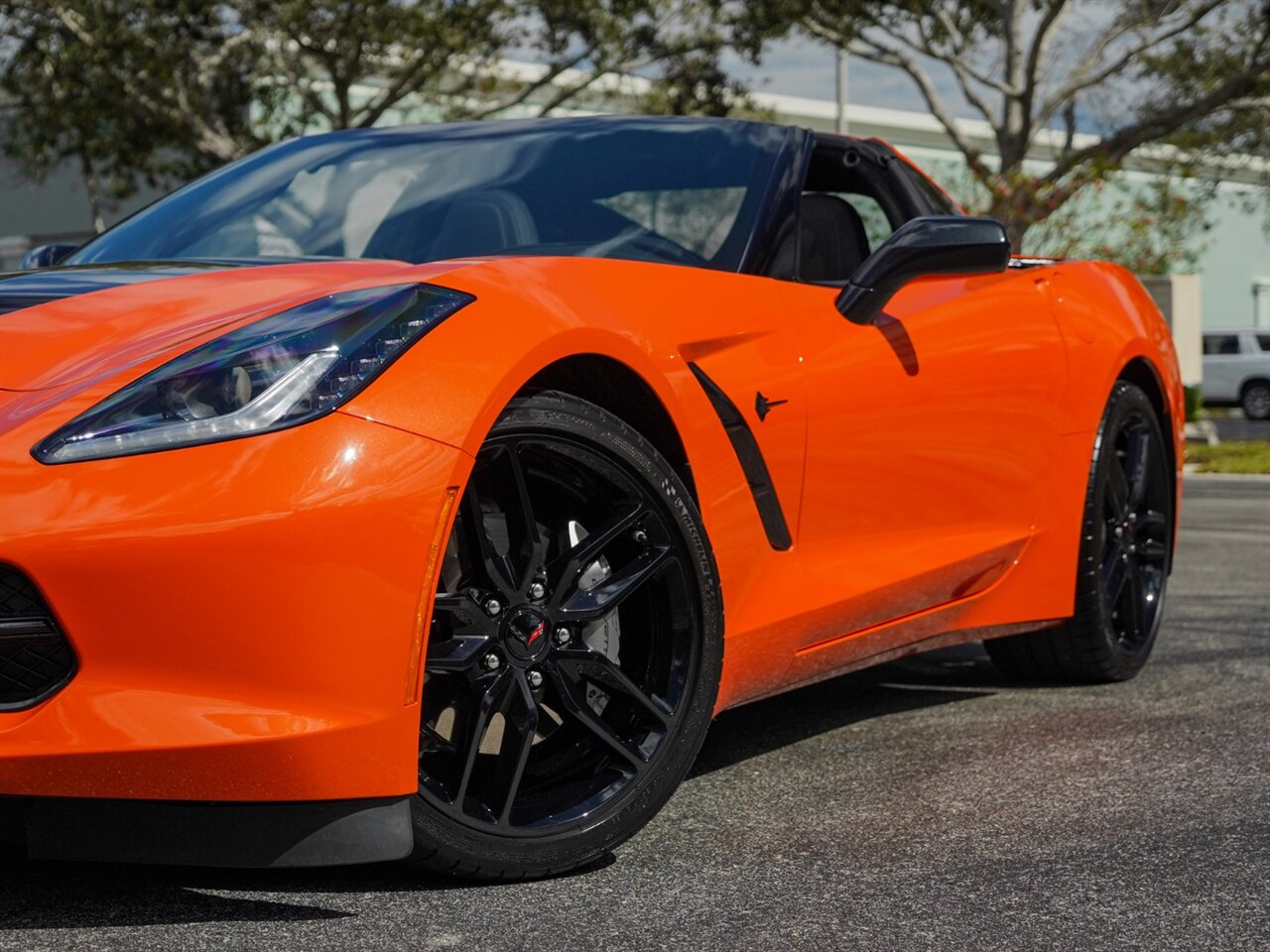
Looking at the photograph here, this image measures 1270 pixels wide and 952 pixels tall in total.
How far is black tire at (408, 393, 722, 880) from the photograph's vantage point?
268 centimetres

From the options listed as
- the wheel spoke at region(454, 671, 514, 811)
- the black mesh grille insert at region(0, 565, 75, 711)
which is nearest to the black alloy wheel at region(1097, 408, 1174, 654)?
the wheel spoke at region(454, 671, 514, 811)

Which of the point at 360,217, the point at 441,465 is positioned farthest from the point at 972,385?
the point at 441,465

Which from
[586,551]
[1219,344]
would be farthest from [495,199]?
[1219,344]

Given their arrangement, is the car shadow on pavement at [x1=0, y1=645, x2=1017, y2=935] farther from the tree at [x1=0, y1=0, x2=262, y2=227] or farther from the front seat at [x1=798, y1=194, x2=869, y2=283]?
the tree at [x1=0, y1=0, x2=262, y2=227]

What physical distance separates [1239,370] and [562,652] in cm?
3400

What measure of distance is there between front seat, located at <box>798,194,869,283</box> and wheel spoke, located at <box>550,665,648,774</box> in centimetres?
144

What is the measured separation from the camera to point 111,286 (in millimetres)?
3102

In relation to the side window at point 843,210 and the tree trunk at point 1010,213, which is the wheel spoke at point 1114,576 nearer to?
the side window at point 843,210

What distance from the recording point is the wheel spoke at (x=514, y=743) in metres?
2.73

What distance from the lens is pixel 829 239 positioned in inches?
167

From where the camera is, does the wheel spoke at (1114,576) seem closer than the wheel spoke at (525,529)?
No

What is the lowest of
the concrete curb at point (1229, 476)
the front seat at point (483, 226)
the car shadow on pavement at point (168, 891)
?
the concrete curb at point (1229, 476)

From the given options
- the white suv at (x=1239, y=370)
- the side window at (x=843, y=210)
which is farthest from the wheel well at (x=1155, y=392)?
the white suv at (x=1239, y=370)

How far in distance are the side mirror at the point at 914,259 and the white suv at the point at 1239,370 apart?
32.4 metres
